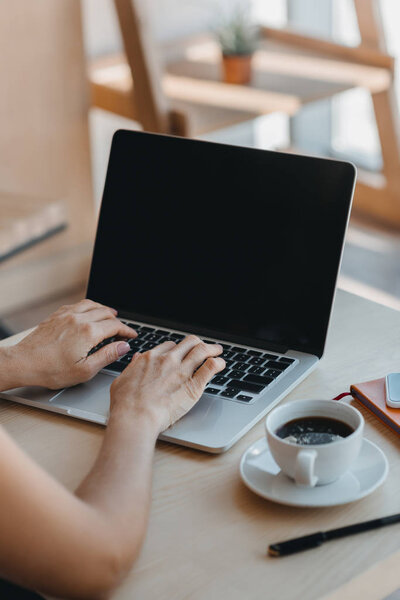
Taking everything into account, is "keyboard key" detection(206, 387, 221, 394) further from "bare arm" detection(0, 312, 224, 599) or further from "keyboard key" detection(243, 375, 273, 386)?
A: "bare arm" detection(0, 312, 224, 599)

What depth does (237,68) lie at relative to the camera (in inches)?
91.4

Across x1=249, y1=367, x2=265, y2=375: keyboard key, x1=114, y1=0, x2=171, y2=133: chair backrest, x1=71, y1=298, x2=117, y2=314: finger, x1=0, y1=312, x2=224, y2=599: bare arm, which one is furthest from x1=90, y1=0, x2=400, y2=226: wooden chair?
x1=0, y1=312, x2=224, y2=599: bare arm

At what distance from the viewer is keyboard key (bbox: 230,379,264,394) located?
870mm

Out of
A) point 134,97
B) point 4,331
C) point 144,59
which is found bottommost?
point 4,331

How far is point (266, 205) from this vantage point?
962mm

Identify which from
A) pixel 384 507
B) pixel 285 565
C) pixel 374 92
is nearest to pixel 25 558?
pixel 285 565

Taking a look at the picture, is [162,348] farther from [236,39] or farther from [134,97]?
[236,39]

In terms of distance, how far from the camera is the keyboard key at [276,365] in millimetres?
918

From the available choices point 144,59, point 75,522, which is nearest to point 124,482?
point 75,522

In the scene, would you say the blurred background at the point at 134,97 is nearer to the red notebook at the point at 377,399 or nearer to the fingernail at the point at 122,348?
the fingernail at the point at 122,348

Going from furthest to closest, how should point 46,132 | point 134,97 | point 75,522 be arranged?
point 46,132
point 134,97
point 75,522

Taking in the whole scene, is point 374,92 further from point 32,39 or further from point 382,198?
point 32,39

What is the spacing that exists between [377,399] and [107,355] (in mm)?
307

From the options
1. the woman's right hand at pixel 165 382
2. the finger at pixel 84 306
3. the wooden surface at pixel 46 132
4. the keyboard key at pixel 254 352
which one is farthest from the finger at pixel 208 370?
the wooden surface at pixel 46 132
